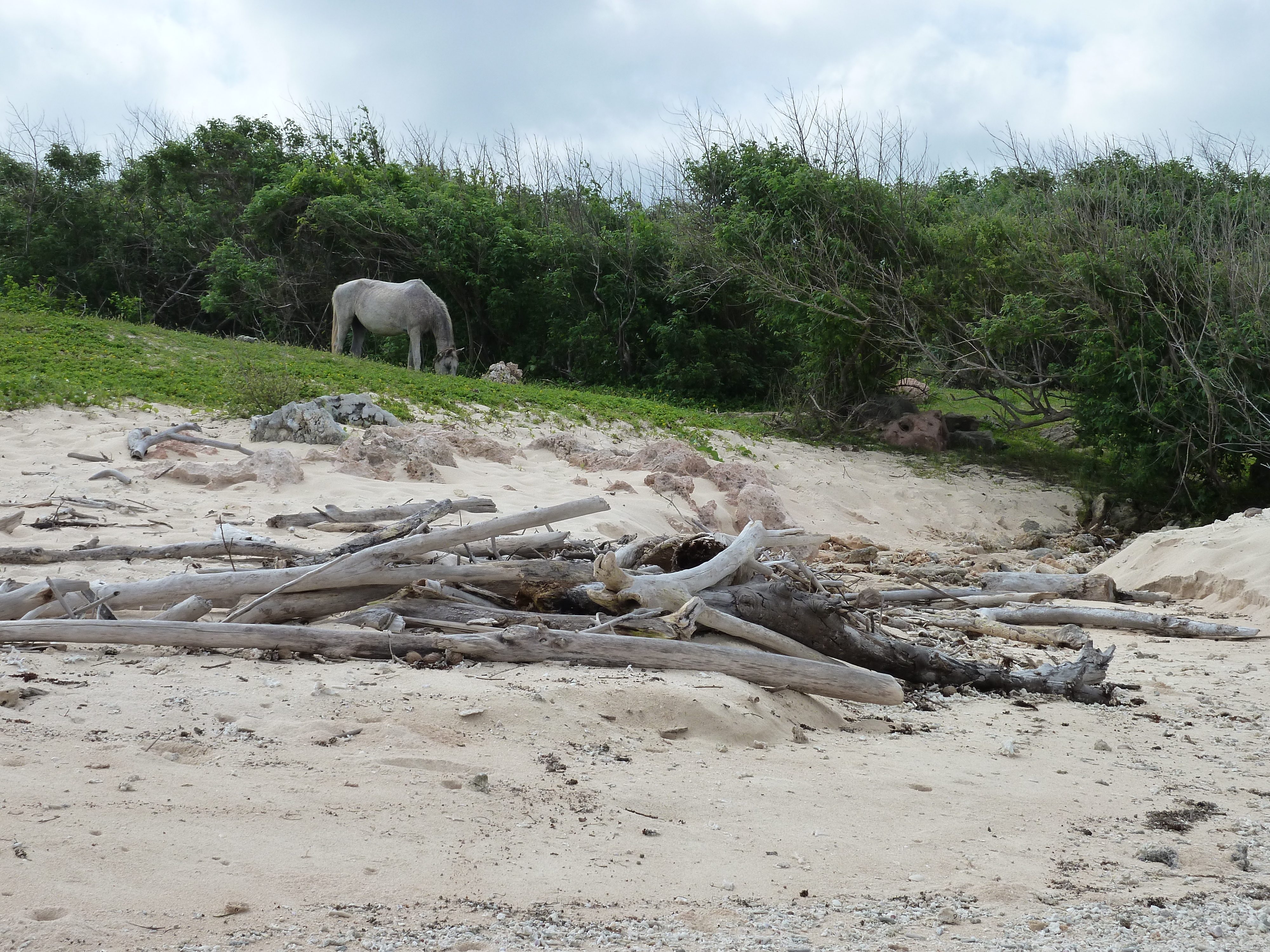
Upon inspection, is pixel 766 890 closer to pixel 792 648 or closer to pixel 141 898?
pixel 141 898

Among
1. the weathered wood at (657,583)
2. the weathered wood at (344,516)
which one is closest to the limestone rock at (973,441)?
the weathered wood at (344,516)

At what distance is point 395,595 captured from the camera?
461 cm

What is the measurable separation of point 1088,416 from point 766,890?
35.2 feet

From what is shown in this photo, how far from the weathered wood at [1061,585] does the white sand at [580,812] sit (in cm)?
256

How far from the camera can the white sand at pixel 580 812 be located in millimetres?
2371

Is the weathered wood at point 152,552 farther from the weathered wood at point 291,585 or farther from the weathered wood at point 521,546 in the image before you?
the weathered wood at point 521,546

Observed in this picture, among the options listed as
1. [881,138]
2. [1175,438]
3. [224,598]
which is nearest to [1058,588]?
[1175,438]

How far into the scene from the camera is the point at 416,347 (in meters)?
15.4

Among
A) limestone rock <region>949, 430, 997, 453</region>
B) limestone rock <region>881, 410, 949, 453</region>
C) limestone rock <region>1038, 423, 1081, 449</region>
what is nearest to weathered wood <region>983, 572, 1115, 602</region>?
limestone rock <region>881, 410, 949, 453</region>

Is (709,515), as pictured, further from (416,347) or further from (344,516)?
(416,347)

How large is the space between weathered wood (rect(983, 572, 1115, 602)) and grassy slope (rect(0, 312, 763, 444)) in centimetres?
518

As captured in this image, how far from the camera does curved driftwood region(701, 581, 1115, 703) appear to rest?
462 centimetres

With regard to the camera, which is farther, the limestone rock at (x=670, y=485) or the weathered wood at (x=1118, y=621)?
the limestone rock at (x=670, y=485)

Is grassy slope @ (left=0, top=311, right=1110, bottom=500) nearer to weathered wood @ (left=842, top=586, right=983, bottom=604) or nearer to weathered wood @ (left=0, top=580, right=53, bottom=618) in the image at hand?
weathered wood @ (left=842, top=586, right=983, bottom=604)
